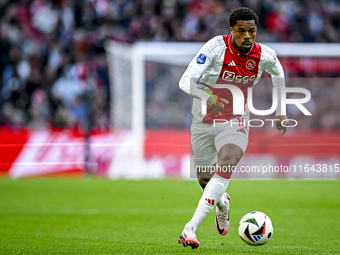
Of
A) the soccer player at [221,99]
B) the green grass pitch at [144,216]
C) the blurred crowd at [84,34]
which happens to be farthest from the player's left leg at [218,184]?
the blurred crowd at [84,34]

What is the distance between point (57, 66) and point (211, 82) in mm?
11898

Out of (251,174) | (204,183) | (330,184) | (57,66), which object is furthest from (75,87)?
(204,183)

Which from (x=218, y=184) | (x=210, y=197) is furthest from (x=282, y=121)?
(x=210, y=197)

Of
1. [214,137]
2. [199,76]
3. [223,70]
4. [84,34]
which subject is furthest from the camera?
[84,34]

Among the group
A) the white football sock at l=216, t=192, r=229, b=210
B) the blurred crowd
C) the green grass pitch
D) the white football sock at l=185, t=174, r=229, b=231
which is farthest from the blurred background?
the white football sock at l=185, t=174, r=229, b=231

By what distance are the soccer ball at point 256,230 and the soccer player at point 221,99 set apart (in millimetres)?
374

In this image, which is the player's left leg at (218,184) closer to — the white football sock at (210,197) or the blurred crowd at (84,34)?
the white football sock at (210,197)

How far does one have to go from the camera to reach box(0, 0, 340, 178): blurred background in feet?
44.9

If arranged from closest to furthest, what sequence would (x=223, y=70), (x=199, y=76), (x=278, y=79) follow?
(x=199, y=76) < (x=223, y=70) < (x=278, y=79)

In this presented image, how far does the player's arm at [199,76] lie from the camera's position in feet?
16.5

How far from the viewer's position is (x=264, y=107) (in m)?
13.4

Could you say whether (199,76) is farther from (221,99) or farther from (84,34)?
(84,34)

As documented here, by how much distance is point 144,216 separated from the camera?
823 centimetres

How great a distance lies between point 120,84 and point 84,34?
3.86 meters
